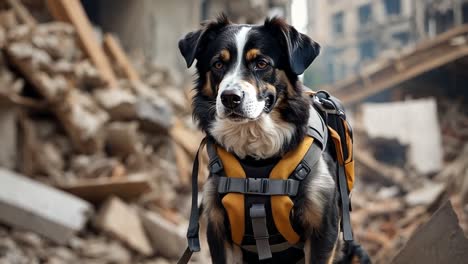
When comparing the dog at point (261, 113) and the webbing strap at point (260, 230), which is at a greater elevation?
the dog at point (261, 113)

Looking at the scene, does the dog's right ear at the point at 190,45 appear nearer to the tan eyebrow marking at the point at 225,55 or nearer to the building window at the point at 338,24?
the tan eyebrow marking at the point at 225,55

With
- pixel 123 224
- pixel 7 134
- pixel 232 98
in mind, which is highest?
pixel 232 98

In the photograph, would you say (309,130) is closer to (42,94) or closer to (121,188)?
(121,188)

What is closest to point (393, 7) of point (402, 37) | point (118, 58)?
point (402, 37)

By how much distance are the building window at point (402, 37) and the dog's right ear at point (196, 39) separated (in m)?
28.5

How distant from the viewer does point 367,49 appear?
1334 inches

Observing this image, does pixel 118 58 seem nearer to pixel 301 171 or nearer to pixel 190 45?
pixel 190 45

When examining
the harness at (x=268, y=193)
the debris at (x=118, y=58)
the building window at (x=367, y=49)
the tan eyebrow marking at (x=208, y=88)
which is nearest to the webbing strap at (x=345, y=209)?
the harness at (x=268, y=193)

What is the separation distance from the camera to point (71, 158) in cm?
702

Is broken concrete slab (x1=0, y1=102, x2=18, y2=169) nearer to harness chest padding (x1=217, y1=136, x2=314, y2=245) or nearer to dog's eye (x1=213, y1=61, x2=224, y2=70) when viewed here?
dog's eye (x1=213, y1=61, x2=224, y2=70)

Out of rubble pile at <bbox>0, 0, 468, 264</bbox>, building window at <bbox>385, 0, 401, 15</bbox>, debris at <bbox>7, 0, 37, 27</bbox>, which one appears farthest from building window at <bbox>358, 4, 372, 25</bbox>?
debris at <bbox>7, 0, 37, 27</bbox>

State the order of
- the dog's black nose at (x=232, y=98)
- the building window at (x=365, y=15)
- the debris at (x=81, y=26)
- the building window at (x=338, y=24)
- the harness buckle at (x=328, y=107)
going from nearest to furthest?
the dog's black nose at (x=232, y=98)
the harness buckle at (x=328, y=107)
the debris at (x=81, y=26)
the building window at (x=365, y=15)
the building window at (x=338, y=24)

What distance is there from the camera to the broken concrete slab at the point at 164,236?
6.54 metres

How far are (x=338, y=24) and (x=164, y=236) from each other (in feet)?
100
